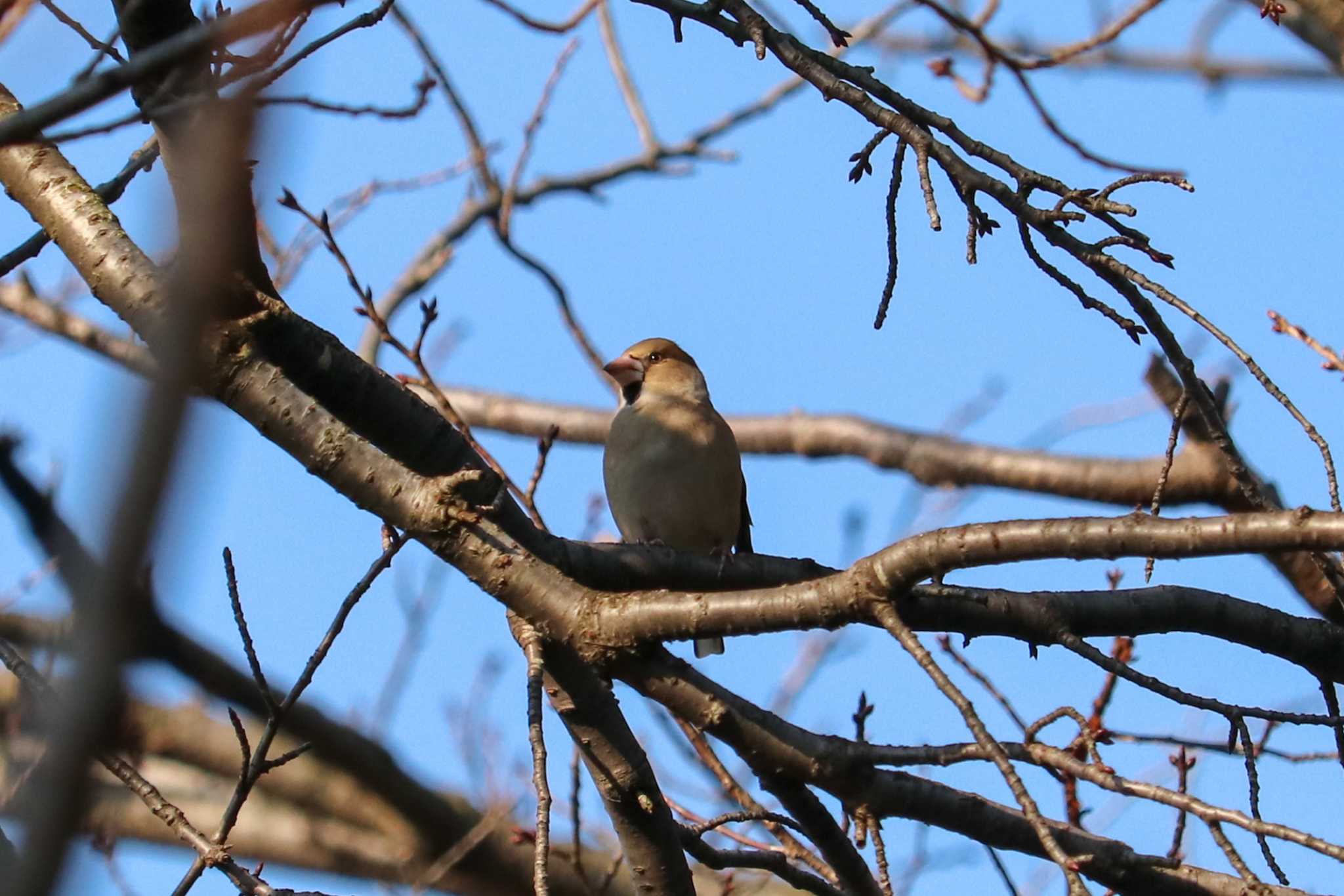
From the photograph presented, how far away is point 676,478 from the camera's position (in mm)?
5566

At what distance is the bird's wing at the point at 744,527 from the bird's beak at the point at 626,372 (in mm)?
797

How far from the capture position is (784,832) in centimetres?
394

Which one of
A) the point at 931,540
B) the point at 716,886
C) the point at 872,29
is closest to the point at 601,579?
the point at 931,540

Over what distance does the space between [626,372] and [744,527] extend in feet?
3.02

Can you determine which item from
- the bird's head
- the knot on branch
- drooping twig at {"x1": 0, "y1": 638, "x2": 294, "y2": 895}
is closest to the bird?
the bird's head

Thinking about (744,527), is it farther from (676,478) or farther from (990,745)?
(990,745)

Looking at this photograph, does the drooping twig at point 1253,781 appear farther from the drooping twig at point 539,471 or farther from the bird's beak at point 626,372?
the bird's beak at point 626,372

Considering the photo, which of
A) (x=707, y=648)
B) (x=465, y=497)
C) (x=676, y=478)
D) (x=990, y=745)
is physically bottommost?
(x=990, y=745)

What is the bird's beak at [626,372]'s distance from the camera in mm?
6516

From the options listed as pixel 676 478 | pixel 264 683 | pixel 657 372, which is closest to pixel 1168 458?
pixel 264 683

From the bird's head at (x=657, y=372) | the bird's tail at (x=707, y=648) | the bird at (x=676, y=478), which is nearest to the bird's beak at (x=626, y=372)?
the bird's head at (x=657, y=372)

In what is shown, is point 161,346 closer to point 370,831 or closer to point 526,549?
point 526,549

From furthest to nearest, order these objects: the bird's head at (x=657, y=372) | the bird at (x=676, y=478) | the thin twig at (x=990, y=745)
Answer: the bird's head at (x=657, y=372)
the bird at (x=676, y=478)
the thin twig at (x=990, y=745)

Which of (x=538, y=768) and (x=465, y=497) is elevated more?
(x=465, y=497)
